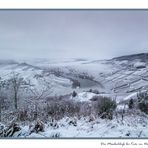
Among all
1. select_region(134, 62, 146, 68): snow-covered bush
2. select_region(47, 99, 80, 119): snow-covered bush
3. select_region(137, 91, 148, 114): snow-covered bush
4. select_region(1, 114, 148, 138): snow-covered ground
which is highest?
select_region(134, 62, 146, 68): snow-covered bush

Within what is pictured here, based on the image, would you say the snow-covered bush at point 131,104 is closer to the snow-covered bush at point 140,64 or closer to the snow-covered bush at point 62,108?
the snow-covered bush at point 140,64

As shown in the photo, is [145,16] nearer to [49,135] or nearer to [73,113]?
[73,113]

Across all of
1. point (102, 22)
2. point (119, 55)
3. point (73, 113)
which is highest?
point (102, 22)

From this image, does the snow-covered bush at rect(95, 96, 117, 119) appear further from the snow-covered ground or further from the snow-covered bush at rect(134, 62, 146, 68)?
the snow-covered bush at rect(134, 62, 146, 68)

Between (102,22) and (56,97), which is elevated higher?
(102,22)

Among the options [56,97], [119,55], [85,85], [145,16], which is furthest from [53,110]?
[145,16]

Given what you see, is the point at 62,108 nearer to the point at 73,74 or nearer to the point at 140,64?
the point at 73,74

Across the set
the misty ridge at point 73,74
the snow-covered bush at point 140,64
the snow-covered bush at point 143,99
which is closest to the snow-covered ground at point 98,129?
the misty ridge at point 73,74

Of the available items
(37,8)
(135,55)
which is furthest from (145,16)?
(37,8)

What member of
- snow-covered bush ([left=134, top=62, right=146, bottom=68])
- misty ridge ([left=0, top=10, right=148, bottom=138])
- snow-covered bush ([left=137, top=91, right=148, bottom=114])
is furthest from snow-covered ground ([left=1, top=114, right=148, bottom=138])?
snow-covered bush ([left=134, top=62, right=146, bottom=68])
